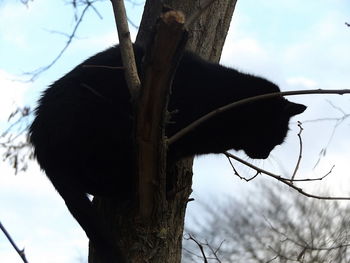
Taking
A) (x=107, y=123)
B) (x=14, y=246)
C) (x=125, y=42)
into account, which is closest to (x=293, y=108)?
(x=107, y=123)

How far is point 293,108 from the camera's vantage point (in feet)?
11.6

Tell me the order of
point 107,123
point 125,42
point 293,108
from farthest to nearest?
point 293,108, point 107,123, point 125,42

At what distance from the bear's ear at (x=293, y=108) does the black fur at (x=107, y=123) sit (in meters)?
0.06

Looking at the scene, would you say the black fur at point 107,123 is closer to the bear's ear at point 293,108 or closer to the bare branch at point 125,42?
the bear's ear at point 293,108

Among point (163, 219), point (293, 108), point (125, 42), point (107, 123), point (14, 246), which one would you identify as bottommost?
point (14, 246)

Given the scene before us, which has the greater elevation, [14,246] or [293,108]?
[293,108]

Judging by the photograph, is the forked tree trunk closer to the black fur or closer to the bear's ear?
the black fur

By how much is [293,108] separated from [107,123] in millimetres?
1208

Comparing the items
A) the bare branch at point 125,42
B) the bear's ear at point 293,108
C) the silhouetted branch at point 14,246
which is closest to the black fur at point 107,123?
the bear's ear at point 293,108

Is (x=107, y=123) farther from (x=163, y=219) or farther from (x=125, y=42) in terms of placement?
(x=125, y=42)

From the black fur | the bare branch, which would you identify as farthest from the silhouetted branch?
the black fur

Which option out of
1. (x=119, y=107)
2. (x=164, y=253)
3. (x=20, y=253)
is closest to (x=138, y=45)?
(x=119, y=107)

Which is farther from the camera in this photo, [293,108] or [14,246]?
[293,108]

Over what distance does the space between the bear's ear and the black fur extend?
0.20 ft
